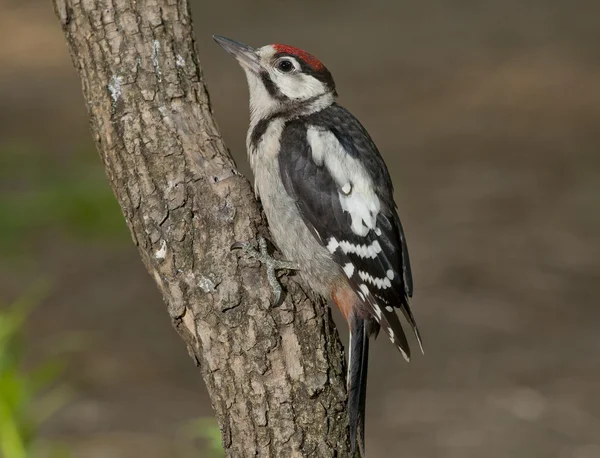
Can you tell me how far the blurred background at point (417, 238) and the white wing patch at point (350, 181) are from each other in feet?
3.30

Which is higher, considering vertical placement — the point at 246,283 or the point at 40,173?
the point at 246,283

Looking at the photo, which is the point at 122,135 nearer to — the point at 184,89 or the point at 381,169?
the point at 184,89

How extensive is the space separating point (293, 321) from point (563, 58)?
8837mm

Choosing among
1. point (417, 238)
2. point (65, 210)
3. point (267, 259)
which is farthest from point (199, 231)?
point (65, 210)

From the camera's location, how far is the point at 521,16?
12250 millimetres

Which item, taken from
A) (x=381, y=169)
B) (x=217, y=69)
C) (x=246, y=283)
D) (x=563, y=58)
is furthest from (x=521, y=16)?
(x=246, y=283)

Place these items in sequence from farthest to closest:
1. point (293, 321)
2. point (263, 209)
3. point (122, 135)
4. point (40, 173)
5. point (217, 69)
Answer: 1. point (217, 69)
2. point (40, 173)
3. point (263, 209)
4. point (122, 135)
5. point (293, 321)

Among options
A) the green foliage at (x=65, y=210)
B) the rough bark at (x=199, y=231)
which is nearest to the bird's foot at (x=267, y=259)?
the rough bark at (x=199, y=231)

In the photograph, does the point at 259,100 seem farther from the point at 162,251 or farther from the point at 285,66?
the point at 162,251

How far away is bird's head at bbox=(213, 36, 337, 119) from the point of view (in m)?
3.70

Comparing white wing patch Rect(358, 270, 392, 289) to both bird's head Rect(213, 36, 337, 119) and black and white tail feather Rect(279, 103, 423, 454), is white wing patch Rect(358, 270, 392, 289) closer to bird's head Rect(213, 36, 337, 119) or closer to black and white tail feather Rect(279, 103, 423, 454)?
Result: black and white tail feather Rect(279, 103, 423, 454)

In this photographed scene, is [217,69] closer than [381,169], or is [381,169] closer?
[381,169]

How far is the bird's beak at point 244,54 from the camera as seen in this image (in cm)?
379

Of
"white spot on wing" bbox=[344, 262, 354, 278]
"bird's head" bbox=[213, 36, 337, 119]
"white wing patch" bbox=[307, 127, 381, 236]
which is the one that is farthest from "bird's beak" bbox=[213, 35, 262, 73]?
"white spot on wing" bbox=[344, 262, 354, 278]
